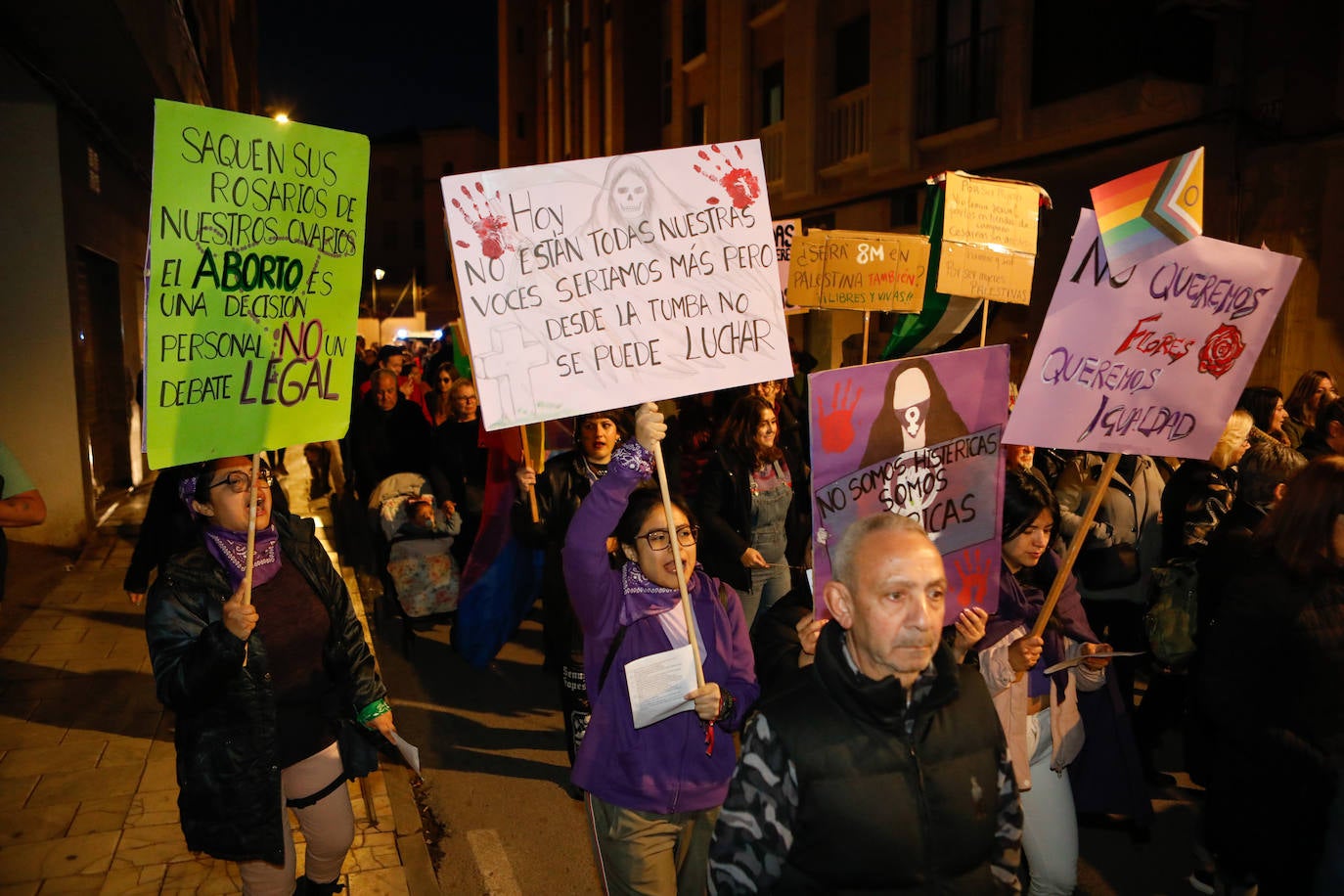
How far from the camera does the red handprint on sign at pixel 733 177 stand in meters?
3.68

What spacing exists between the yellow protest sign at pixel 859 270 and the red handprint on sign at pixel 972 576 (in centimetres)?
405

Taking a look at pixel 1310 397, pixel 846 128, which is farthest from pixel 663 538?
pixel 846 128

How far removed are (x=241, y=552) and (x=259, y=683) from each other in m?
0.45

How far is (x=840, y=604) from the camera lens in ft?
7.96

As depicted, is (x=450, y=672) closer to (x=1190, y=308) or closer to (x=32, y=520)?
(x=32, y=520)

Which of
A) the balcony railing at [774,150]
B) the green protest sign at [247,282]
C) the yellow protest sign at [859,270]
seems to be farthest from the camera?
the balcony railing at [774,150]

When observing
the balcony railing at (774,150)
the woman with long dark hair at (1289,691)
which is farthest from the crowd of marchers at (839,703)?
the balcony railing at (774,150)

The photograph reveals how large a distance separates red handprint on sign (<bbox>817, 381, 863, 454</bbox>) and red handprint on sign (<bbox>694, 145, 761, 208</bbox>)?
842mm

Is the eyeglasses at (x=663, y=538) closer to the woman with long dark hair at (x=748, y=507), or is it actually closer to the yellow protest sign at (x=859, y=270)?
the woman with long dark hair at (x=748, y=507)

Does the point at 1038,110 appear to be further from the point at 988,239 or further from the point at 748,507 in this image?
the point at 748,507

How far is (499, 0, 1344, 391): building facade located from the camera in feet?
37.3

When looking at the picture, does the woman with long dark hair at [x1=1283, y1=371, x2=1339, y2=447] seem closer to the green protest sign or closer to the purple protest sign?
the purple protest sign

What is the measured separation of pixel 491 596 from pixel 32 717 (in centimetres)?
283

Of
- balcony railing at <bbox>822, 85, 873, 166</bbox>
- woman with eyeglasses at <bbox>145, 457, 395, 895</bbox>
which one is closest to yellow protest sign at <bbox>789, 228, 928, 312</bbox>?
woman with eyeglasses at <bbox>145, 457, 395, 895</bbox>
